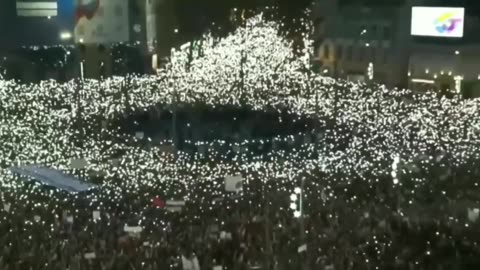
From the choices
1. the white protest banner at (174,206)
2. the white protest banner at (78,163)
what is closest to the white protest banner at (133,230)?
the white protest banner at (174,206)

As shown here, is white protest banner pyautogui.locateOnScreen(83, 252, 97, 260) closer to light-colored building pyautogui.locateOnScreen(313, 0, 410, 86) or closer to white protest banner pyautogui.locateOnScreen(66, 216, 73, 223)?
white protest banner pyautogui.locateOnScreen(66, 216, 73, 223)

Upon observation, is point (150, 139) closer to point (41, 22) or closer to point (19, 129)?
point (19, 129)

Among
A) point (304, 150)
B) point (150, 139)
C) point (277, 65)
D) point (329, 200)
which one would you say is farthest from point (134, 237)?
point (277, 65)

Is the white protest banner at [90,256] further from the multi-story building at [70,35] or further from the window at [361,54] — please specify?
the window at [361,54]

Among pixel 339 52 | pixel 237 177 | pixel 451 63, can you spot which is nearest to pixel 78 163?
pixel 237 177

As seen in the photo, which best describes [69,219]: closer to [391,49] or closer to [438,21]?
[438,21]

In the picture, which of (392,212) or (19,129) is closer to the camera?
(392,212)
